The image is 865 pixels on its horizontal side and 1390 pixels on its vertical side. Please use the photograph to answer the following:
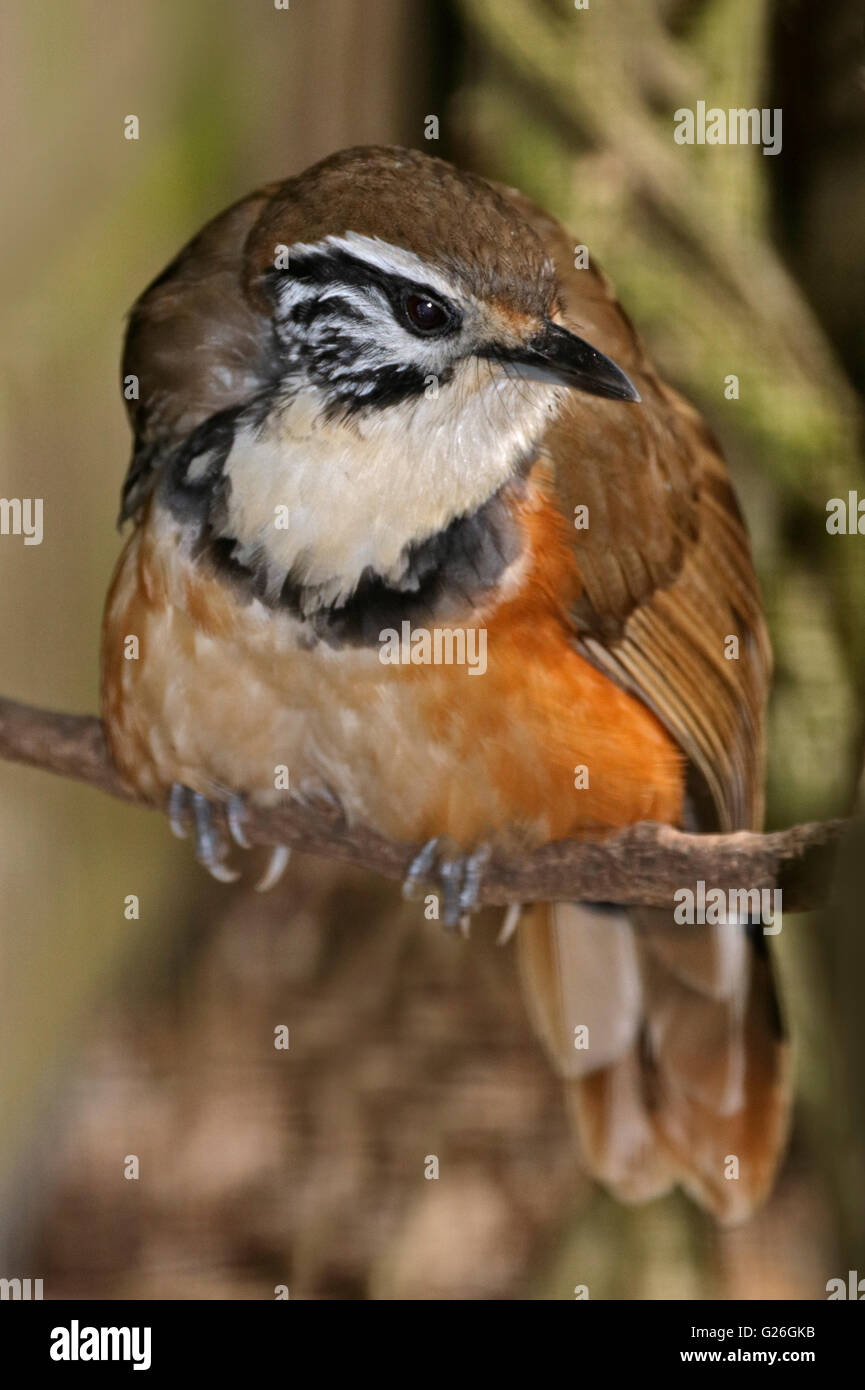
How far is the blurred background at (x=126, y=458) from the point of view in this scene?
142cm

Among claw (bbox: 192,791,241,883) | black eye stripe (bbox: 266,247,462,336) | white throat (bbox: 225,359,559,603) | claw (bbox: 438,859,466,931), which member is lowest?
claw (bbox: 438,859,466,931)

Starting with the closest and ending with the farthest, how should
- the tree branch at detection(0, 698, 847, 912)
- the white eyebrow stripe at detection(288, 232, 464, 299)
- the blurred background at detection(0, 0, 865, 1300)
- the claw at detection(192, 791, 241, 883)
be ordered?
the white eyebrow stripe at detection(288, 232, 464, 299)
the tree branch at detection(0, 698, 847, 912)
the claw at detection(192, 791, 241, 883)
the blurred background at detection(0, 0, 865, 1300)

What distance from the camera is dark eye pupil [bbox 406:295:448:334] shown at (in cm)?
96

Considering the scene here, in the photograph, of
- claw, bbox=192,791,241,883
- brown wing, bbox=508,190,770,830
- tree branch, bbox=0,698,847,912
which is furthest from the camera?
claw, bbox=192,791,241,883

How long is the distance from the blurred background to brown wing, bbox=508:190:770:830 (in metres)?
0.16

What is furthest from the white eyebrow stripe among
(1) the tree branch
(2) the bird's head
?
(1) the tree branch

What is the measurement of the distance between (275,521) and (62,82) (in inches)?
26.3

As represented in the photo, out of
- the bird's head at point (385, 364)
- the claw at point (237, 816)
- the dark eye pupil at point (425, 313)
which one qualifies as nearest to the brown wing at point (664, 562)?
the bird's head at point (385, 364)

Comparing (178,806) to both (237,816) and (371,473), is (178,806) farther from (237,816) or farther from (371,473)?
(371,473)

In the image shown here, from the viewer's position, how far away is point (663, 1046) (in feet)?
4.89

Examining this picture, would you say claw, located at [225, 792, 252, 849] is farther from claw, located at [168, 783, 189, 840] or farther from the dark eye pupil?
the dark eye pupil

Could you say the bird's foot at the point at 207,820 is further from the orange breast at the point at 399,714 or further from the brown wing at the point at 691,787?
the brown wing at the point at 691,787

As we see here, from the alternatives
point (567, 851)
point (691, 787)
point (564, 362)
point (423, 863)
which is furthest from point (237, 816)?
point (564, 362)
